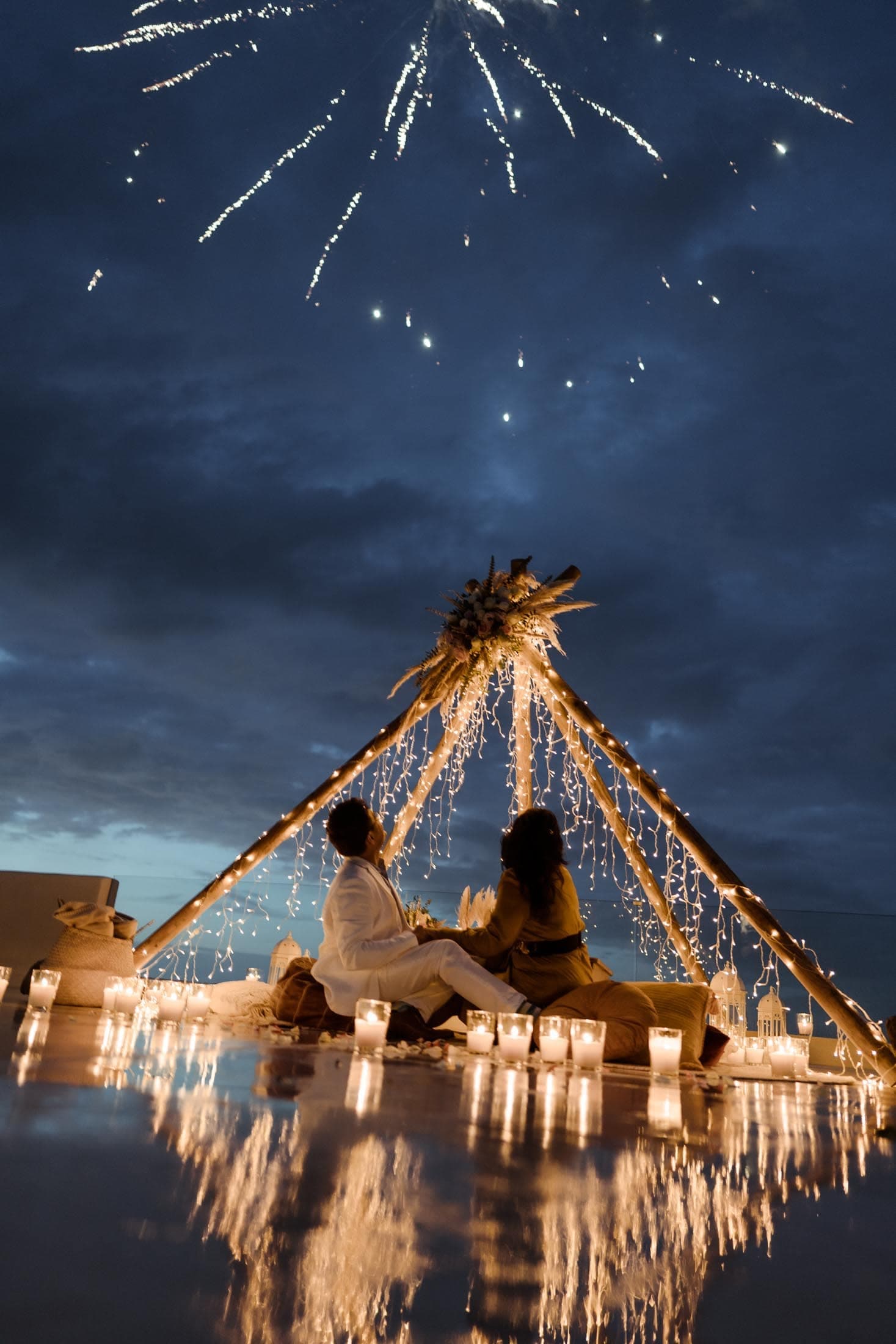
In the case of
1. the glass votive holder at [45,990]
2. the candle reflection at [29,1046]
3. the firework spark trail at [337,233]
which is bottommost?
the candle reflection at [29,1046]

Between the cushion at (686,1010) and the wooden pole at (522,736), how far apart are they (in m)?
2.22

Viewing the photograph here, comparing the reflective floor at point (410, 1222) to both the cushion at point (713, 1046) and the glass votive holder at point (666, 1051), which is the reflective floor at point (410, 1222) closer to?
the glass votive holder at point (666, 1051)

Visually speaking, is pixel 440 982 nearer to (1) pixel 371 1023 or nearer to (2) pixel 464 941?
(2) pixel 464 941

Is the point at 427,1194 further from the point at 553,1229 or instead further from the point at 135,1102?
the point at 135,1102

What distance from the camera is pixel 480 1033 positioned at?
10.8 ft

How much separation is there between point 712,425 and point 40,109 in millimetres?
24857

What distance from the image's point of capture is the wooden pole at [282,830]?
523cm

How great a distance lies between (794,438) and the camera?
1264 inches

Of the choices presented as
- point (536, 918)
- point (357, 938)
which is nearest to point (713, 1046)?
point (536, 918)

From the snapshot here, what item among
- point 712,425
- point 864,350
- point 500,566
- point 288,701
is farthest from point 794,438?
point 500,566

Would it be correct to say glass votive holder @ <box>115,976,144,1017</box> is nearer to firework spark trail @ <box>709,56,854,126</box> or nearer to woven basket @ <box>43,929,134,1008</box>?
woven basket @ <box>43,929,134,1008</box>

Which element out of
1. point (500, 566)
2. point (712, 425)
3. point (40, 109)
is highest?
point (712, 425)

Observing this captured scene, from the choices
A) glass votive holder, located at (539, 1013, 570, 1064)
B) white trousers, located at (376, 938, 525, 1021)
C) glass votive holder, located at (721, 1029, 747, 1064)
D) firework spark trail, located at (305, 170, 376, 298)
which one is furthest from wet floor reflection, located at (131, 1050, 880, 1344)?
firework spark trail, located at (305, 170, 376, 298)

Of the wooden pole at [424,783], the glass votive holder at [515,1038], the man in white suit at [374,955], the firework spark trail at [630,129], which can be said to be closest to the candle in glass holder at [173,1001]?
the man in white suit at [374,955]
